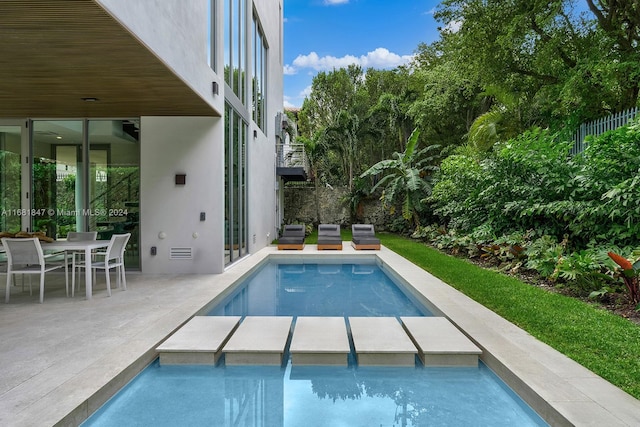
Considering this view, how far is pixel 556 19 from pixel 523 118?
4.35 meters

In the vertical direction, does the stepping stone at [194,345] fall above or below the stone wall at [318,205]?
below

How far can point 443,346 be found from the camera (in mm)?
3771

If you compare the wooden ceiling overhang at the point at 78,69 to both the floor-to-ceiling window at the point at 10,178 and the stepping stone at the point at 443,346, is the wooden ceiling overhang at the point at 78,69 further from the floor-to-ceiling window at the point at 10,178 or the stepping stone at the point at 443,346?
the stepping stone at the point at 443,346

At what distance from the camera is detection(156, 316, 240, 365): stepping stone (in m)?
3.68

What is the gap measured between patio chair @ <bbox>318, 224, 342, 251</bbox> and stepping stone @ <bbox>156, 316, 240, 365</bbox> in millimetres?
8296

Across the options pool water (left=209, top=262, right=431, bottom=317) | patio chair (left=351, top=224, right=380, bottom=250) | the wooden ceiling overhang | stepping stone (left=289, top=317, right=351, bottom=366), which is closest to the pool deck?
pool water (left=209, top=262, right=431, bottom=317)

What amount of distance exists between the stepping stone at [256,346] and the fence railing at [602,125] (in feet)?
24.6

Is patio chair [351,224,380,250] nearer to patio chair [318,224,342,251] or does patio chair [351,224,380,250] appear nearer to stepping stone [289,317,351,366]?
patio chair [318,224,342,251]

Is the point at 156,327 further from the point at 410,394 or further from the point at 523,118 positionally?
the point at 523,118

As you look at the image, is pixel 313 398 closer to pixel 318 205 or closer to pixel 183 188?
pixel 183 188

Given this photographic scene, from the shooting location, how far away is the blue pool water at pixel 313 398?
112 inches

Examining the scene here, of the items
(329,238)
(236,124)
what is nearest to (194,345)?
(236,124)

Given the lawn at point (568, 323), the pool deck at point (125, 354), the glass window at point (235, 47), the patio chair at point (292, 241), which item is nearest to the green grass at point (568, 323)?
the lawn at point (568, 323)

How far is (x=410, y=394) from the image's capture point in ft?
10.6
